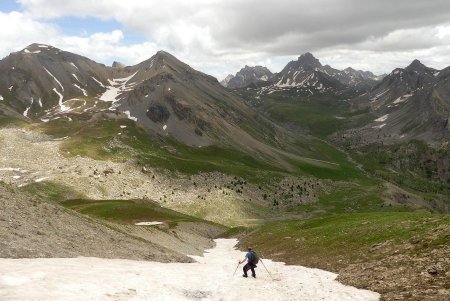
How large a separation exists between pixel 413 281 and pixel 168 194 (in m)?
124

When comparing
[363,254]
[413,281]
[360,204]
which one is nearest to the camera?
[413,281]

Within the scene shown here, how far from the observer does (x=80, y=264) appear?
32719 millimetres

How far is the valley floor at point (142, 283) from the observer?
79.9ft

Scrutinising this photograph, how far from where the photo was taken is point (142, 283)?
29.1 m

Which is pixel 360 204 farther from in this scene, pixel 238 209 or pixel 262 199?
pixel 238 209

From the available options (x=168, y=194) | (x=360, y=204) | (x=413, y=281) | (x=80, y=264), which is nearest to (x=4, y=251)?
(x=80, y=264)

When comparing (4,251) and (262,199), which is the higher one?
(4,251)

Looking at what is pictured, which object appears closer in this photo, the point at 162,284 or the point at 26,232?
the point at 162,284

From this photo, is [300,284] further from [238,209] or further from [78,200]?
[238,209]

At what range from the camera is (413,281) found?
89.7 feet

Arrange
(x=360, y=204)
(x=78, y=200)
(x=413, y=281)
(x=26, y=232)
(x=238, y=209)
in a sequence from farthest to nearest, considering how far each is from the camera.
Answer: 1. (x=360, y=204)
2. (x=238, y=209)
3. (x=78, y=200)
4. (x=26, y=232)
5. (x=413, y=281)

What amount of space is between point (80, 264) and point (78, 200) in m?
82.9

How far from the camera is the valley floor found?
79.9ft

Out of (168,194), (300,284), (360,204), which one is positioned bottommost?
(360,204)
